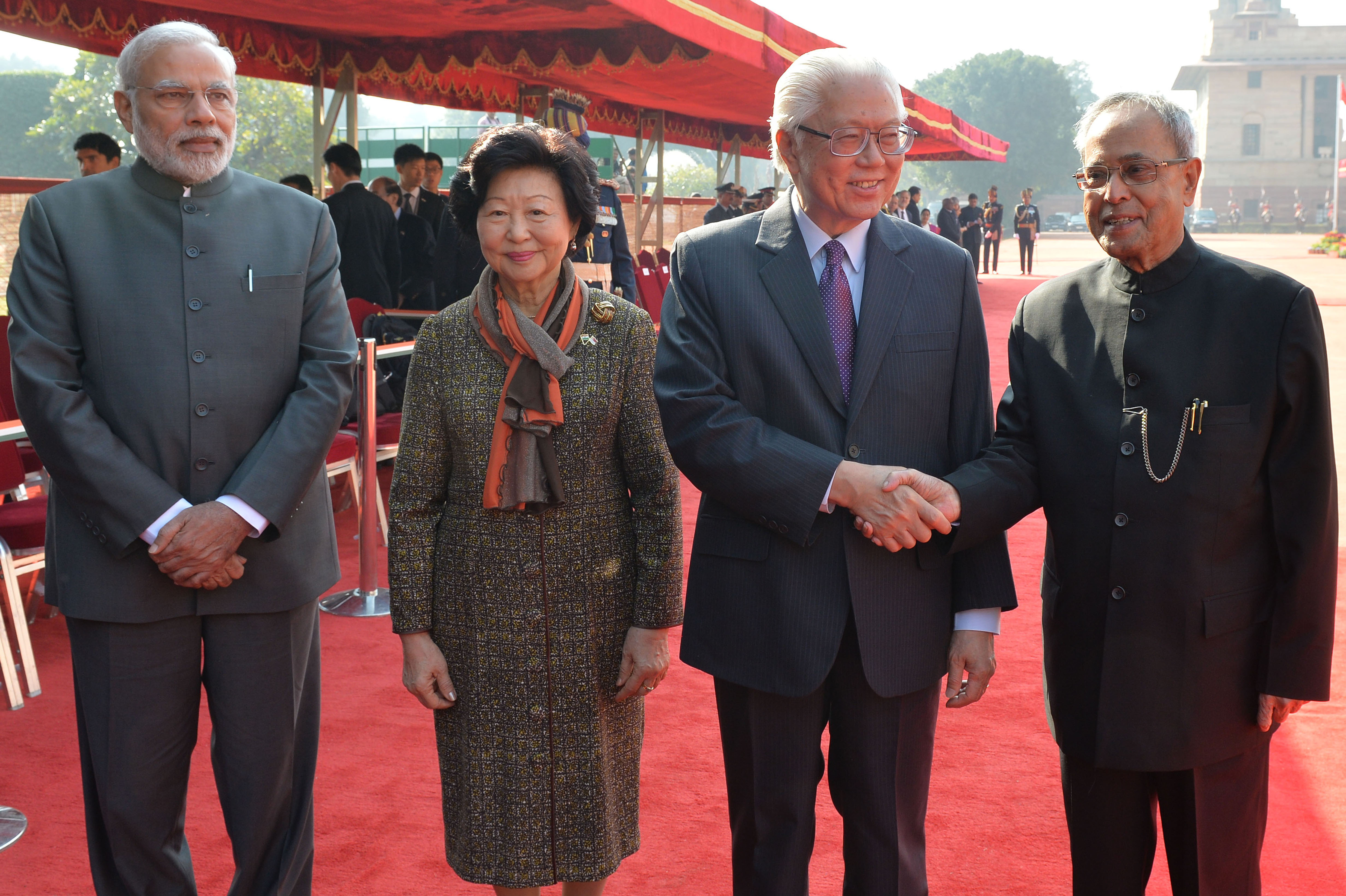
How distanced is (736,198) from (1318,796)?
12.8 metres

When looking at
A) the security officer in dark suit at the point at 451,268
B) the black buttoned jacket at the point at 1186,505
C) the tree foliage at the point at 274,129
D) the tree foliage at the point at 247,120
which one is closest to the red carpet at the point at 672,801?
the black buttoned jacket at the point at 1186,505

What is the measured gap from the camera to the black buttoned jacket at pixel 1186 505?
1.96m

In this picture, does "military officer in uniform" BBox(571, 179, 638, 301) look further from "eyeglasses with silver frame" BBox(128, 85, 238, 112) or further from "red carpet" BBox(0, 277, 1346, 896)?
"eyeglasses with silver frame" BBox(128, 85, 238, 112)

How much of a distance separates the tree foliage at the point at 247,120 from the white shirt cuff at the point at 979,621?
214 ft

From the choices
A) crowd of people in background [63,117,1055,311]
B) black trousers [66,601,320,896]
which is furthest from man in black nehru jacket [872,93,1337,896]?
crowd of people in background [63,117,1055,311]

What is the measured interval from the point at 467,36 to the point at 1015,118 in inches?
3101

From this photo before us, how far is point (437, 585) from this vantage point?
89.7 inches

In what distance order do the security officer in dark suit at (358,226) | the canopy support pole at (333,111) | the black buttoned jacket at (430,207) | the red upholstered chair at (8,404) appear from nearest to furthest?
the red upholstered chair at (8,404) < the security officer in dark suit at (358,226) < the black buttoned jacket at (430,207) < the canopy support pole at (333,111)

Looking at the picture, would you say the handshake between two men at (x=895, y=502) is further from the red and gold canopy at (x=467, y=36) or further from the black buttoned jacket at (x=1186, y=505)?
the red and gold canopy at (x=467, y=36)

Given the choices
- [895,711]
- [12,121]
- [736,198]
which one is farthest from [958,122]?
[12,121]

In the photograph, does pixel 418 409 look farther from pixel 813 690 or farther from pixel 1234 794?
pixel 1234 794

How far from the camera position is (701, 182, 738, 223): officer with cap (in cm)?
1435

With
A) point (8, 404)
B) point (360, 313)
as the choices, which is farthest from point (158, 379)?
point (360, 313)

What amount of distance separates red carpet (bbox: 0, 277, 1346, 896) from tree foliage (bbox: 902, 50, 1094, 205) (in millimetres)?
76496
